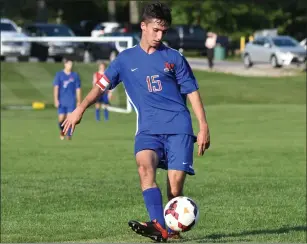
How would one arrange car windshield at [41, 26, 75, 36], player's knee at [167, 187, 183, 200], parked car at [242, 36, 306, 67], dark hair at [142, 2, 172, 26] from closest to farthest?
dark hair at [142, 2, 172, 26]
player's knee at [167, 187, 183, 200]
car windshield at [41, 26, 75, 36]
parked car at [242, 36, 306, 67]

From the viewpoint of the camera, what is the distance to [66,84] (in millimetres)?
24484

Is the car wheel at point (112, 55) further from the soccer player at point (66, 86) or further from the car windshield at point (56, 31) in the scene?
the soccer player at point (66, 86)

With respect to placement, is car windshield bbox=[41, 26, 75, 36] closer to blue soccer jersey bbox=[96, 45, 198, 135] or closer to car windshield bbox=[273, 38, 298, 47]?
car windshield bbox=[273, 38, 298, 47]

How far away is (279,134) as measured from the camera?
26641mm

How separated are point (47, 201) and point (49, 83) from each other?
3241 cm

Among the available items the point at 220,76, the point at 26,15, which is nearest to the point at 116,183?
the point at 220,76

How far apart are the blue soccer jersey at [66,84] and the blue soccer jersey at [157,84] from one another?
51.1 feet

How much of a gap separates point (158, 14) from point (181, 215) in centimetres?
172

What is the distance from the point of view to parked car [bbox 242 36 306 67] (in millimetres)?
52031

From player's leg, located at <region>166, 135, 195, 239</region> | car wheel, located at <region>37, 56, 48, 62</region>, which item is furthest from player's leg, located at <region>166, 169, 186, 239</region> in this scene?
car wheel, located at <region>37, 56, 48, 62</region>

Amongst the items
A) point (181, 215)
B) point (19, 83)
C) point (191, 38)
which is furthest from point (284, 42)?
point (181, 215)

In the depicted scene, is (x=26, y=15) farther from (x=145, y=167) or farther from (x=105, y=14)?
(x=145, y=167)

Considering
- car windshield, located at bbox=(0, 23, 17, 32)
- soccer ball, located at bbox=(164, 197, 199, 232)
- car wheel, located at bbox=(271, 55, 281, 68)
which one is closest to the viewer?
soccer ball, located at bbox=(164, 197, 199, 232)

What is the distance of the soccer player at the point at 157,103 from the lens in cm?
866
